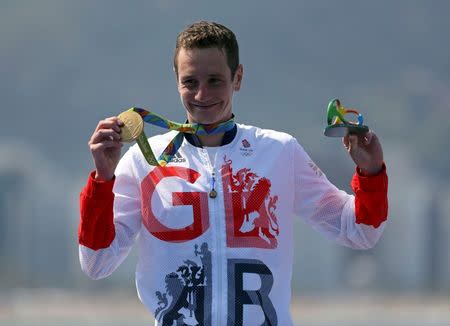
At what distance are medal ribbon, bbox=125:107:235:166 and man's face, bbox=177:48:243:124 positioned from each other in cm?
3

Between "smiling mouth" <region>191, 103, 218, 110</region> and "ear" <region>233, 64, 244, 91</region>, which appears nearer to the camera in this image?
"smiling mouth" <region>191, 103, 218, 110</region>

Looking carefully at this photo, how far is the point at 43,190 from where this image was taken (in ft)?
107

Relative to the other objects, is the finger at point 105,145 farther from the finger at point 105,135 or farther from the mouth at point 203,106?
the mouth at point 203,106

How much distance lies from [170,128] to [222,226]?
0.39 meters

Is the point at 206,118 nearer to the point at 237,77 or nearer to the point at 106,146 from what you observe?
the point at 237,77

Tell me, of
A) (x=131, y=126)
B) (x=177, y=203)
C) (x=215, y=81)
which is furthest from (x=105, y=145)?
(x=215, y=81)

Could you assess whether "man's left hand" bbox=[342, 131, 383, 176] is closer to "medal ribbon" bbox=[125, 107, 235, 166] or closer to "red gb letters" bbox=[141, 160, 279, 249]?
"red gb letters" bbox=[141, 160, 279, 249]

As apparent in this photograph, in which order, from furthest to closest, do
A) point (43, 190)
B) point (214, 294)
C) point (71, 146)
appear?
point (71, 146), point (43, 190), point (214, 294)

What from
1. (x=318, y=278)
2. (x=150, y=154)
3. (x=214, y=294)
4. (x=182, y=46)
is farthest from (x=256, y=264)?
(x=318, y=278)

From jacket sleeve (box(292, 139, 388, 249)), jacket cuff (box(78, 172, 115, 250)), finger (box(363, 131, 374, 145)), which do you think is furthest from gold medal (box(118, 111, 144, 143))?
finger (box(363, 131, 374, 145))

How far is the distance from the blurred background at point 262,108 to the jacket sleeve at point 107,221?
783 inches

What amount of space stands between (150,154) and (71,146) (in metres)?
32.1

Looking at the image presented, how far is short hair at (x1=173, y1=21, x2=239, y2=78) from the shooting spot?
4.25 metres

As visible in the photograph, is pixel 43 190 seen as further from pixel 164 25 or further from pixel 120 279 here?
pixel 164 25
